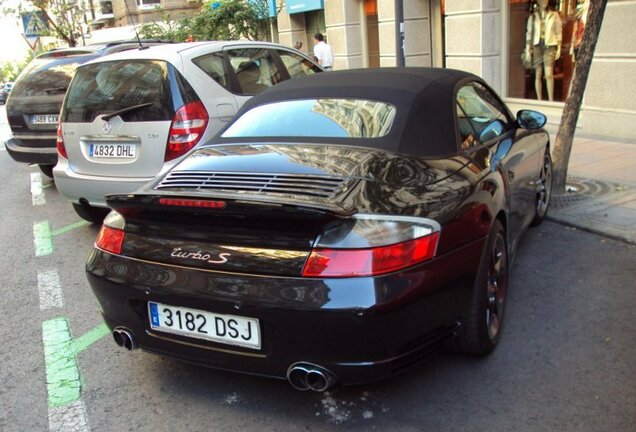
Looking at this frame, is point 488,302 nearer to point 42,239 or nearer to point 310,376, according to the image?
point 310,376

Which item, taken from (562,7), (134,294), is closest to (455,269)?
(134,294)

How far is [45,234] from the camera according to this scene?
6.30 m

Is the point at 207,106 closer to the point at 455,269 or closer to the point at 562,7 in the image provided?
the point at 455,269

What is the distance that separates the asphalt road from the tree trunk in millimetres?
1848

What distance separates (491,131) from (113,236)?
2.40 m

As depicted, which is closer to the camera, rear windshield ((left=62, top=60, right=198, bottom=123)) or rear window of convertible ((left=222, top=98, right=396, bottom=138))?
rear window of convertible ((left=222, top=98, right=396, bottom=138))

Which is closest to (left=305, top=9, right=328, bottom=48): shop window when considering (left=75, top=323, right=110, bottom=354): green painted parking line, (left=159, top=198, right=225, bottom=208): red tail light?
(left=75, top=323, right=110, bottom=354): green painted parking line

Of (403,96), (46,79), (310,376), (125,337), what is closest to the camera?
(310,376)

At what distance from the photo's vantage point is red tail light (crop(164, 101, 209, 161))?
16.9ft

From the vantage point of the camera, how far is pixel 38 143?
757cm

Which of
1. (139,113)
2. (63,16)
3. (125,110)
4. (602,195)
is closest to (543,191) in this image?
(602,195)

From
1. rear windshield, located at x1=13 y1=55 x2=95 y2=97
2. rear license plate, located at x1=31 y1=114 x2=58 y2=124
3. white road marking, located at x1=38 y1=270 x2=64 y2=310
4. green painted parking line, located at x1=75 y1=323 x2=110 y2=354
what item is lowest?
white road marking, located at x1=38 y1=270 x2=64 y2=310

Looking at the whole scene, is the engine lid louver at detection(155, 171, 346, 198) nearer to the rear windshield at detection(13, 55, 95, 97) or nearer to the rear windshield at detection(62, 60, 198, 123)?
the rear windshield at detection(62, 60, 198, 123)

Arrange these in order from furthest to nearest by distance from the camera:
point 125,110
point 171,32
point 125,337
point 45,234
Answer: point 171,32
point 45,234
point 125,110
point 125,337
